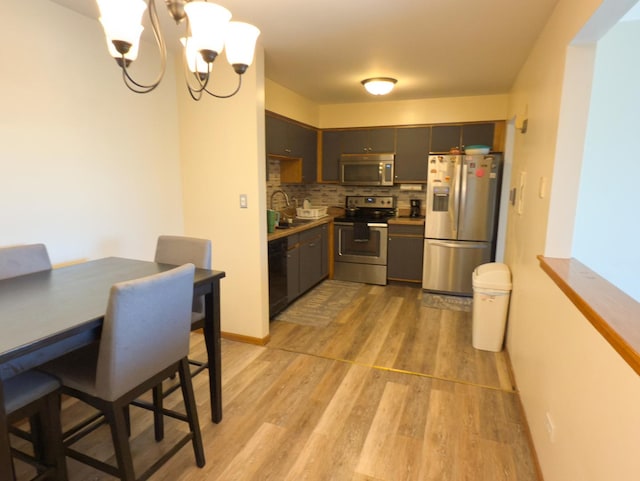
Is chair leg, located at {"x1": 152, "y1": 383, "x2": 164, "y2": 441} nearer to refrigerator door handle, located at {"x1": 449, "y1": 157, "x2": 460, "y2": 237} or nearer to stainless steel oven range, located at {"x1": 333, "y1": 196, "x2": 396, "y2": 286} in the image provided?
stainless steel oven range, located at {"x1": 333, "y1": 196, "x2": 396, "y2": 286}

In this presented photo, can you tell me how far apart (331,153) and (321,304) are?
2.19 meters

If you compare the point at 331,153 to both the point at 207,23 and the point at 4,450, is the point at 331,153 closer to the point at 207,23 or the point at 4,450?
the point at 207,23

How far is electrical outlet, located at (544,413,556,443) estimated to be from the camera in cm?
159

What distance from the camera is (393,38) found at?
2723mm

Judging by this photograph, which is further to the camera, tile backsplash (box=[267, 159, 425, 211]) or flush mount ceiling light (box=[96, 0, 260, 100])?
tile backsplash (box=[267, 159, 425, 211])

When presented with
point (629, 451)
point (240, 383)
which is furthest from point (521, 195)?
point (240, 383)

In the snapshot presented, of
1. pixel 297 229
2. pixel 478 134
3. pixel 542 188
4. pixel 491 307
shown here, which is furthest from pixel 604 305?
Answer: pixel 478 134

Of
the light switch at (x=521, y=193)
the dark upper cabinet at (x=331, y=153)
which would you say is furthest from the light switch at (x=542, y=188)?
the dark upper cabinet at (x=331, y=153)

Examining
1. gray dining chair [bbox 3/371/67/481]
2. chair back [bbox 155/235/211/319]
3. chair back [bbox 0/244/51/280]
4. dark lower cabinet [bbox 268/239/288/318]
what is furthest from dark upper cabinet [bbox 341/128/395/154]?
gray dining chair [bbox 3/371/67/481]

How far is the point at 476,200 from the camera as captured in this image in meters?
4.23

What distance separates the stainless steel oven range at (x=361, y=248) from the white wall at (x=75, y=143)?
239cm

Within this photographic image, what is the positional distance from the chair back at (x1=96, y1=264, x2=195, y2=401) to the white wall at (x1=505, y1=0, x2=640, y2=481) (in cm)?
153

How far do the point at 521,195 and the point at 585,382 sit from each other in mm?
1847

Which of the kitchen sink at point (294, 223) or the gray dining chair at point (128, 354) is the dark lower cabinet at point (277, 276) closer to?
the kitchen sink at point (294, 223)
